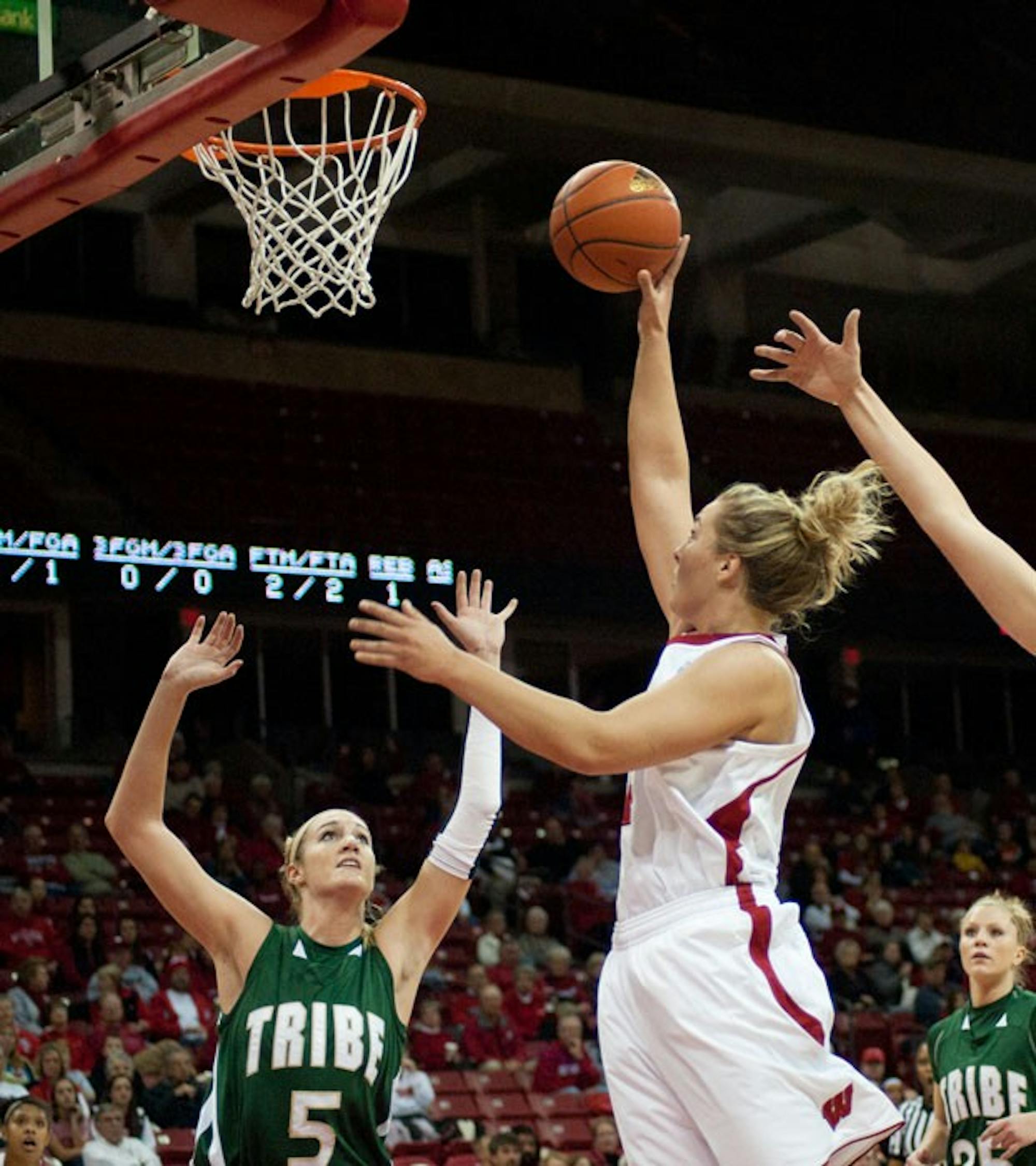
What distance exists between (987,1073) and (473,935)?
738 cm

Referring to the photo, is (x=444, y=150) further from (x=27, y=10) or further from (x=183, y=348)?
(x=27, y=10)

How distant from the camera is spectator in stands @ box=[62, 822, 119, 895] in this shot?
12883 mm

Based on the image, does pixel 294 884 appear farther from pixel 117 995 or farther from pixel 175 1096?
pixel 117 995

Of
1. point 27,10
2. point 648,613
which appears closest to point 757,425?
point 648,613

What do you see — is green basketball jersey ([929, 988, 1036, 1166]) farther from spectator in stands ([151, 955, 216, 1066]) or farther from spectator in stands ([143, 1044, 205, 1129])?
spectator in stands ([151, 955, 216, 1066])

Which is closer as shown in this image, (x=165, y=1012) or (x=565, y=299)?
(x=165, y=1012)

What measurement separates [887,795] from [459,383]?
542 centimetres

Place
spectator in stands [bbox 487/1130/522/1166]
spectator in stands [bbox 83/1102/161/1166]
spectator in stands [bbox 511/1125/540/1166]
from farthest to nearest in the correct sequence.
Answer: spectator in stands [bbox 511/1125/540/1166]
spectator in stands [bbox 487/1130/522/1166]
spectator in stands [bbox 83/1102/161/1166]

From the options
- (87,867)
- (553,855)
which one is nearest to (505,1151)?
(87,867)

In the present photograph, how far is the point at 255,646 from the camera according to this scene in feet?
56.5

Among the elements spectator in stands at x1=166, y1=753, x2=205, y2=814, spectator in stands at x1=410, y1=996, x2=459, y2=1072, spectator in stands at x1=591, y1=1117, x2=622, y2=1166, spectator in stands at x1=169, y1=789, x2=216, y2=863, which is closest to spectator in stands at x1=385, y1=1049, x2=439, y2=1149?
spectator in stands at x1=410, y1=996, x2=459, y2=1072

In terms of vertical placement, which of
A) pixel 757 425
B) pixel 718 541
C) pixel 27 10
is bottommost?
pixel 718 541

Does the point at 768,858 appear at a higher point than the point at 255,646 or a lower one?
lower

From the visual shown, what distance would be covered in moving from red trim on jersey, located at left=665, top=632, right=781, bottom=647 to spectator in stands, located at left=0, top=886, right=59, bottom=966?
8.76 m
